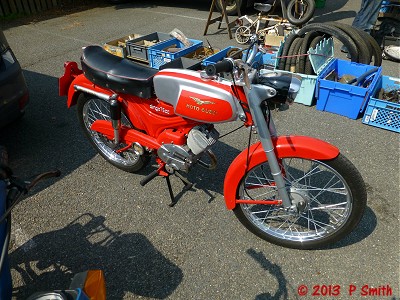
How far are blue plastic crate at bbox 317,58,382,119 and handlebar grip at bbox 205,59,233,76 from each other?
2478 millimetres

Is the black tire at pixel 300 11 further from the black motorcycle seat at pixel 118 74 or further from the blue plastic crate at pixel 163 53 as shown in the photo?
the black motorcycle seat at pixel 118 74

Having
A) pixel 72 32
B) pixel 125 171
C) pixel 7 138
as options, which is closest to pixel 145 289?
pixel 125 171

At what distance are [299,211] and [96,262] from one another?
1.51 metres

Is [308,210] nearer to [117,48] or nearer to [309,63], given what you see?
[309,63]

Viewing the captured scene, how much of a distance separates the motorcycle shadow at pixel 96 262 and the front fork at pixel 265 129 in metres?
0.96

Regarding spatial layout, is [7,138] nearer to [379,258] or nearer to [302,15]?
[379,258]

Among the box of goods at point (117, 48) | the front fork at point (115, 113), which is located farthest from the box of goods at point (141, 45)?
the front fork at point (115, 113)

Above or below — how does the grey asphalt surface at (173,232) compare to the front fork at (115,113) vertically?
below

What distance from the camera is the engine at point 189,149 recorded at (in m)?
2.19

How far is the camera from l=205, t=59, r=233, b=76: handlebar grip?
1667mm

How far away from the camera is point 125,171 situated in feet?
9.89

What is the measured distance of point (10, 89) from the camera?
9.34 feet

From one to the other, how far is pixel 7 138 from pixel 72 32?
4.78 meters

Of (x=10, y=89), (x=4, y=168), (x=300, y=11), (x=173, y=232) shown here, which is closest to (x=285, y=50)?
(x=300, y=11)
